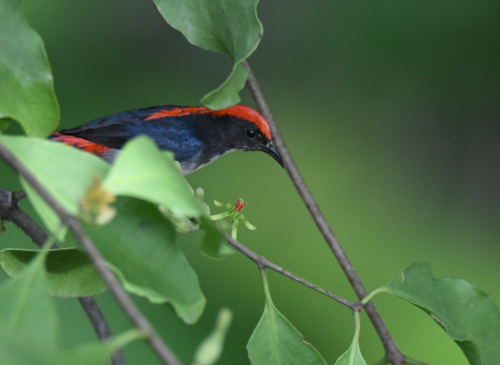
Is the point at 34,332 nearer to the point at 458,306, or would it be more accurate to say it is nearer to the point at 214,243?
the point at 214,243

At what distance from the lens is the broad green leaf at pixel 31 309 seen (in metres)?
0.38

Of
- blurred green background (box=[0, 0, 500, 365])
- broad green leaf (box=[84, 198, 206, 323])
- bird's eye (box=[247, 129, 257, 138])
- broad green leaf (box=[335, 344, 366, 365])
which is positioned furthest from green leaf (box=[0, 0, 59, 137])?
blurred green background (box=[0, 0, 500, 365])

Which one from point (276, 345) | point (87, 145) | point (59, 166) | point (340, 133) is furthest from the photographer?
point (340, 133)

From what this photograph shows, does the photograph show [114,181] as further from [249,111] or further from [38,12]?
[38,12]

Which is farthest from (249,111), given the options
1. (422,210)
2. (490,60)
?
(490,60)

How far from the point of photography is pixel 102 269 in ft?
1.17

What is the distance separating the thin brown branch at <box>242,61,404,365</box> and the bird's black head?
0.24 m

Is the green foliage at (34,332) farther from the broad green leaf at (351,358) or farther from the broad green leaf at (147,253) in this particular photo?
the broad green leaf at (351,358)

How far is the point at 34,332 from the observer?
38 centimetres

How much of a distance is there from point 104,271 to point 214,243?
134 millimetres

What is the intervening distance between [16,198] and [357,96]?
155 centimetres

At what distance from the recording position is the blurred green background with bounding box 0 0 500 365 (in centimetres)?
173

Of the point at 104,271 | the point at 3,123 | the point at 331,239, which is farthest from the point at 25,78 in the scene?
the point at 331,239

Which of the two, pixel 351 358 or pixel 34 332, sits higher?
pixel 34 332
